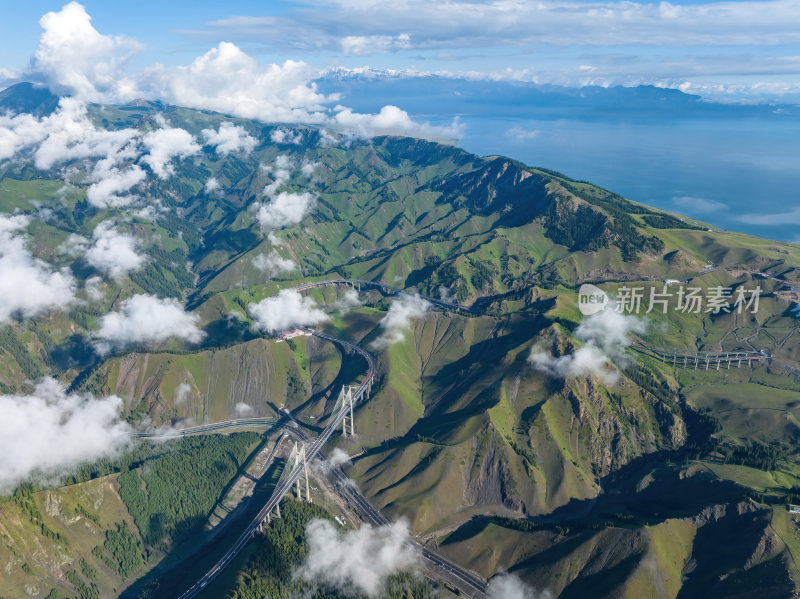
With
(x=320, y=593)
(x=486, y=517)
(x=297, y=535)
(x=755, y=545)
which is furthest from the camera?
(x=486, y=517)

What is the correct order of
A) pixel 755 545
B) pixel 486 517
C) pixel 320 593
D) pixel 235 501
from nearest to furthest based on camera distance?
pixel 755 545 < pixel 320 593 < pixel 486 517 < pixel 235 501

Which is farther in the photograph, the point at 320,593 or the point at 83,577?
the point at 83,577

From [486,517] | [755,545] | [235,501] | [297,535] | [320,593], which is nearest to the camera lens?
[755,545]

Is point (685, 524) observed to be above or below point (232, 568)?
above

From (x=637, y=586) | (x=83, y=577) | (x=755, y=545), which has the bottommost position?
(x=83, y=577)

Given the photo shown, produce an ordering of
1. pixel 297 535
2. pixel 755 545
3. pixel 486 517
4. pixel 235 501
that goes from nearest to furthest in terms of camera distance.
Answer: pixel 755 545, pixel 297 535, pixel 486 517, pixel 235 501

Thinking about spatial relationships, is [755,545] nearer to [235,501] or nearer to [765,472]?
[765,472]

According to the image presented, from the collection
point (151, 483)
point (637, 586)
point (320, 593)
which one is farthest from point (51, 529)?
point (637, 586)

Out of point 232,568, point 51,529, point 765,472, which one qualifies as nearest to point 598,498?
point 765,472

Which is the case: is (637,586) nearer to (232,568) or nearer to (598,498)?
(598,498)
